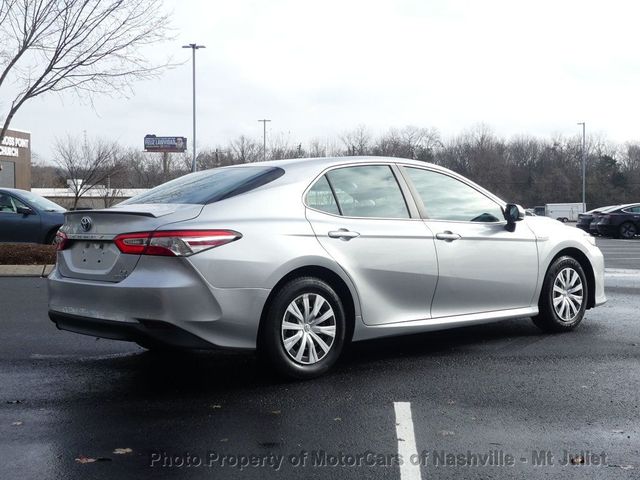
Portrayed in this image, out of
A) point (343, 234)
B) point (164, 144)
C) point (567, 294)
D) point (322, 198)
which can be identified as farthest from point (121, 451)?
point (164, 144)

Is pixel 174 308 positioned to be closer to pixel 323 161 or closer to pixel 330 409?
pixel 330 409

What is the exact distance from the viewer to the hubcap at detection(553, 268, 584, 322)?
23.3 ft

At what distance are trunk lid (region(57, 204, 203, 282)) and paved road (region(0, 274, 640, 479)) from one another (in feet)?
2.60

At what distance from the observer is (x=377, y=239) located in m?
5.75

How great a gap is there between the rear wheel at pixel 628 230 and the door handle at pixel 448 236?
87.4 feet

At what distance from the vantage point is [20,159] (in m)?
48.0

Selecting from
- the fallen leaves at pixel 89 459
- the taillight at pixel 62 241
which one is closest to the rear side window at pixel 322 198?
the taillight at pixel 62 241

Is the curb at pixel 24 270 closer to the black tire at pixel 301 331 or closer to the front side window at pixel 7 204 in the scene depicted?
the front side window at pixel 7 204

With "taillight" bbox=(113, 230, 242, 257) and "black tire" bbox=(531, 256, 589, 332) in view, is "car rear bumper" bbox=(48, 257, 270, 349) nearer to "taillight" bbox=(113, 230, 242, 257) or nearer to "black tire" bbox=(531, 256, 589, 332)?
"taillight" bbox=(113, 230, 242, 257)

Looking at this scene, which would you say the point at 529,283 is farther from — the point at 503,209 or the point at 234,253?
the point at 234,253

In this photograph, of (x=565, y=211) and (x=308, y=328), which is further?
(x=565, y=211)

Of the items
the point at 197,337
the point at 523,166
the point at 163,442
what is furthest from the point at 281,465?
the point at 523,166

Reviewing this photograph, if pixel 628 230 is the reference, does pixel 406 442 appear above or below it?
below

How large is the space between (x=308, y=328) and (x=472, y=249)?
5.67 ft
